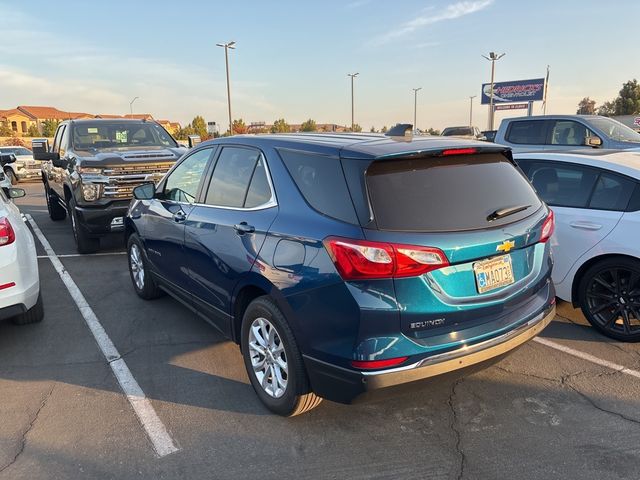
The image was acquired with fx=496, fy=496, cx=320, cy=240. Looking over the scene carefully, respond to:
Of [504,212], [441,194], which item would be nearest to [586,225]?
[504,212]

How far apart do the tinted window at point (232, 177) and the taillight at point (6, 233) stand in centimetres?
169

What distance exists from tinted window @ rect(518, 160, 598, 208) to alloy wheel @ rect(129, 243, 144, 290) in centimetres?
410

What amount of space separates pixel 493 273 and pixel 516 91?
58.9 m

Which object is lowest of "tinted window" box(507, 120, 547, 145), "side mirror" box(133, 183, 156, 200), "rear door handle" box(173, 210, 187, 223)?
"rear door handle" box(173, 210, 187, 223)

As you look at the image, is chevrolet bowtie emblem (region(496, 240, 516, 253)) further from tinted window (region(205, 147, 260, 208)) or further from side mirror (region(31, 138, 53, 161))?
side mirror (region(31, 138, 53, 161))

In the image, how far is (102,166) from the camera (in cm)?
704

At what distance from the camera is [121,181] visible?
7133 mm

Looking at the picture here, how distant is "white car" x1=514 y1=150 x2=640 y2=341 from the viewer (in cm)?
405

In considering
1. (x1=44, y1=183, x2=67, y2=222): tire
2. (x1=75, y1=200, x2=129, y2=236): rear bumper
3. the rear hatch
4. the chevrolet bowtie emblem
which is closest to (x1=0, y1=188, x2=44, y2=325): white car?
(x1=75, y1=200, x2=129, y2=236): rear bumper

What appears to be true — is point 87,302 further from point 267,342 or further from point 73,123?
point 73,123

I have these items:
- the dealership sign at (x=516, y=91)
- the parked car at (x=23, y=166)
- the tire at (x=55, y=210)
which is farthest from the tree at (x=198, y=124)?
the tire at (x=55, y=210)

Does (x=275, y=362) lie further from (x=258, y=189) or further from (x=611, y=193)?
(x=611, y=193)

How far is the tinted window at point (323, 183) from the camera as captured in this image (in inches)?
103

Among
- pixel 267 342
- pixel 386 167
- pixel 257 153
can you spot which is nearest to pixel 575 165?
pixel 386 167
